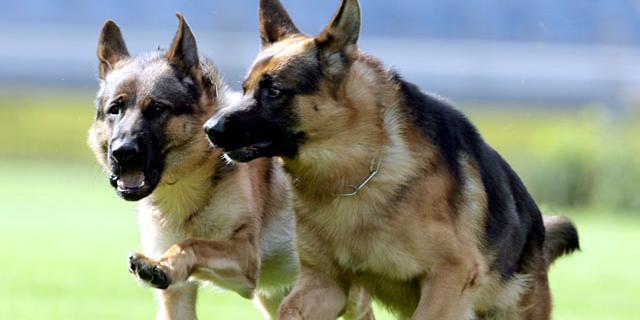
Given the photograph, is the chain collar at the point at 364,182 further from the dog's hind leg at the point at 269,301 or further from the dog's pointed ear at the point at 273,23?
the dog's hind leg at the point at 269,301

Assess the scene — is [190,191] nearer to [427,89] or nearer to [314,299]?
[314,299]

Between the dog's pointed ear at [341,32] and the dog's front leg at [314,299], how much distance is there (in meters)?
1.19

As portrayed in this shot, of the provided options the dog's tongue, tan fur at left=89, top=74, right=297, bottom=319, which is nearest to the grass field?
tan fur at left=89, top=74, right=297, bottom=319

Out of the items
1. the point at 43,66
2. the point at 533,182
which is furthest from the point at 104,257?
the point at 43,66

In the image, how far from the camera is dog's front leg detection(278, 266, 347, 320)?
668cm

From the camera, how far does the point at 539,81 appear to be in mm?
32312

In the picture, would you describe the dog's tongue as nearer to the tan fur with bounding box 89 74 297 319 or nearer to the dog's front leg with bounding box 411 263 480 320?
the tan fur with bounding box 89 74 297 319

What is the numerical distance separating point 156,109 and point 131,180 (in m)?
0.47

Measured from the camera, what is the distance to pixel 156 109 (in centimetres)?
731

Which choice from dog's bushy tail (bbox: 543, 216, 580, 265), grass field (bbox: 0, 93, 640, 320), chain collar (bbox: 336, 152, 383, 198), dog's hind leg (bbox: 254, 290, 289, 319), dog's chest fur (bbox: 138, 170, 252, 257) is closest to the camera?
chain collar (bbox: 336, 152, 383, 198)

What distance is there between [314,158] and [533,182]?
16690 mm

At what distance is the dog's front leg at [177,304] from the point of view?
764 centimetres

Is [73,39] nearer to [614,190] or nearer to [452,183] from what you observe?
[614,190]

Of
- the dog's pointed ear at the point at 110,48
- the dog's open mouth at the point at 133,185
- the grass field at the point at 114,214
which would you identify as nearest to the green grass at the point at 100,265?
the grass field at the point at 114,214
